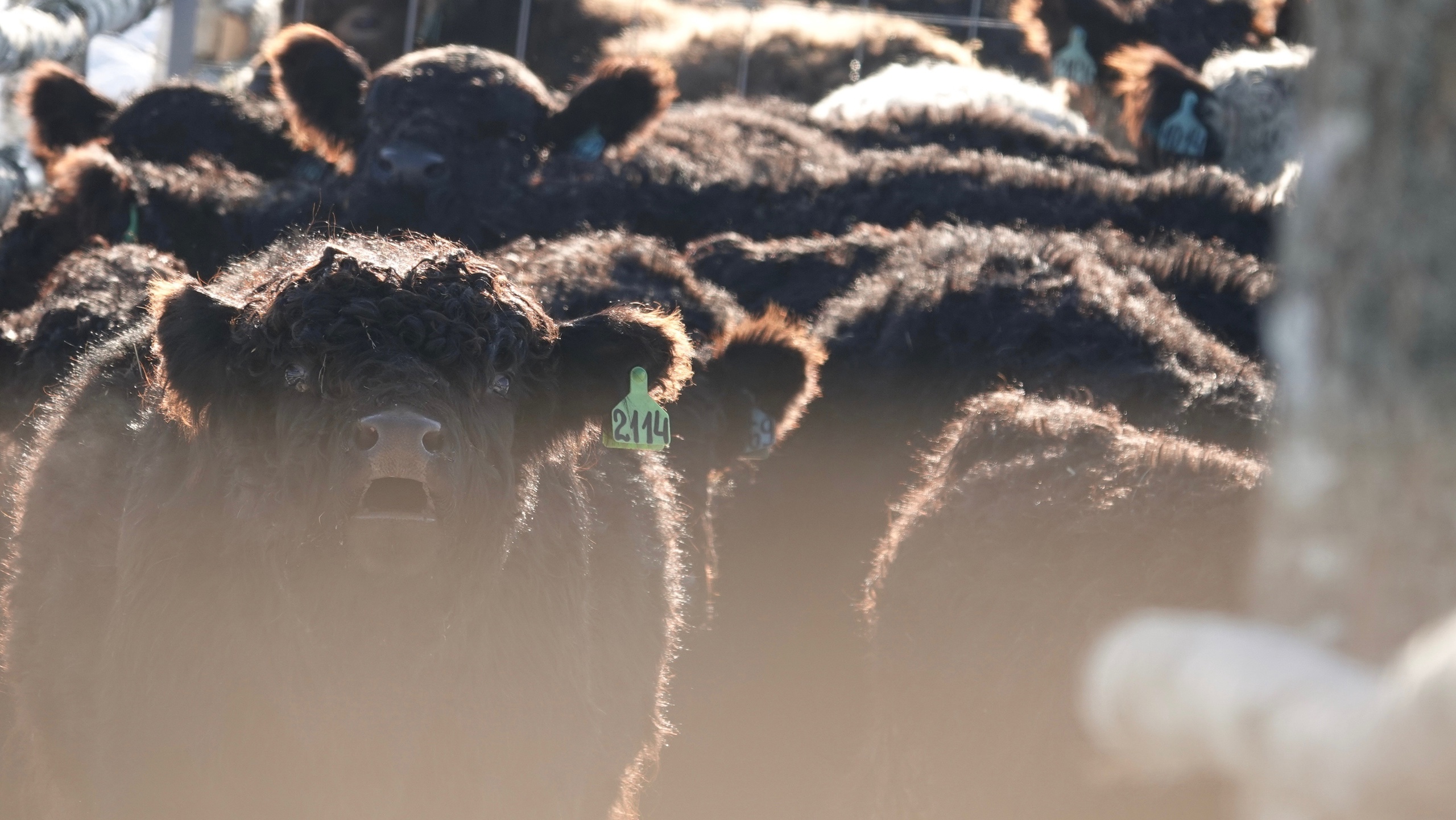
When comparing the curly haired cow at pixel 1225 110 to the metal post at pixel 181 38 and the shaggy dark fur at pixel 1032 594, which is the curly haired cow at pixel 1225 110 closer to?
the shaggy dark fur at pixel 1032 594

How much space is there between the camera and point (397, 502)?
2.83m

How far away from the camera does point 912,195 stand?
586cm

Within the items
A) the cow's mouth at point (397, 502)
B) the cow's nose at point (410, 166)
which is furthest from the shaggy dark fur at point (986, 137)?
the cow's mouth at point (397, 502)

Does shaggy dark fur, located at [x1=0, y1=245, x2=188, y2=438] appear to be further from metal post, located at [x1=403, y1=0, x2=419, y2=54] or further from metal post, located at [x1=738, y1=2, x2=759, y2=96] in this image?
metal post, located at [x1=738, y1=2, x2=759, y2=96]

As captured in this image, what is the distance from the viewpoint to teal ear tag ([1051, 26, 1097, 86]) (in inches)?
327

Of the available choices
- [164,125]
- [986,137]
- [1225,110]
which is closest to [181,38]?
[164,125]

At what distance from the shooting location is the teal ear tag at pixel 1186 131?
7.37m

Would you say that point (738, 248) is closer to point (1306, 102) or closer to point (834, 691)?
point (834, 691)

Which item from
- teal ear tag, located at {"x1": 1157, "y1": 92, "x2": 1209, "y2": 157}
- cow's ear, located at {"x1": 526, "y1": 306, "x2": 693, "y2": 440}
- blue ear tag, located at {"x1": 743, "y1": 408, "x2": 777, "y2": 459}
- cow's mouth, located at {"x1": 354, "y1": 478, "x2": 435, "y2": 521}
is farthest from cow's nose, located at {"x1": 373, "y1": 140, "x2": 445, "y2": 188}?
teal ear tag, located at {"x1": 1157, "y1": 92, "x2": 1209, "y2": 157}

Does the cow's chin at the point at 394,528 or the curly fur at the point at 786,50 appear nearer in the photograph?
the cow's chin at the point at 394,528

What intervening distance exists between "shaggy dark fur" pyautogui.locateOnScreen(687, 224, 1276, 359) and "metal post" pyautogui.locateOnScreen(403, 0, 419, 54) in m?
4.48

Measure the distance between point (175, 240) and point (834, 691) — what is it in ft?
10.4

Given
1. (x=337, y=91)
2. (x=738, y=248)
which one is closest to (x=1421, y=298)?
(x=738, y=248)

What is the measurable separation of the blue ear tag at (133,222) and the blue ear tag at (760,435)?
2.33 m
